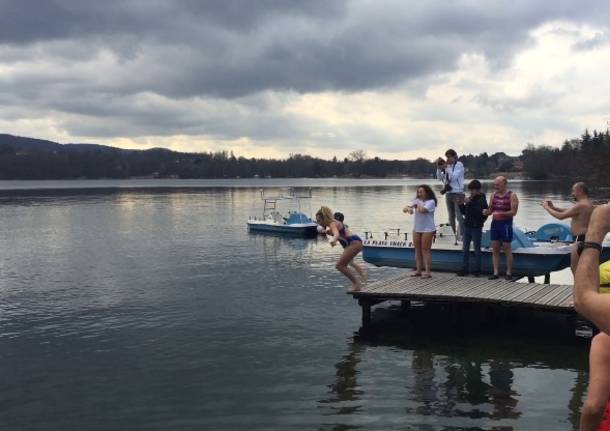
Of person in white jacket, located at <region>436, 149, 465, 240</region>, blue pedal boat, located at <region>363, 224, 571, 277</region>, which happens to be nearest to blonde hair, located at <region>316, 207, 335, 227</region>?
person in white jacket, located at <region>436, 149, 465, 240</region>

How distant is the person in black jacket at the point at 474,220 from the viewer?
42.9ft

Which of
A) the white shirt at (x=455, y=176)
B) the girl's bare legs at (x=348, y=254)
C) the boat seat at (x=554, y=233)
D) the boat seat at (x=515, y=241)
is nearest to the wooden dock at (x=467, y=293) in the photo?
the girl's bare legs at (x=348, y=254)

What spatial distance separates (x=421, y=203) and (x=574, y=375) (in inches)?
190

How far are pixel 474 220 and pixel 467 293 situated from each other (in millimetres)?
2304

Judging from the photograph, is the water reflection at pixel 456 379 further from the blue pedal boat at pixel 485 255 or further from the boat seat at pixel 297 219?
the boat seat at pixel 297 219

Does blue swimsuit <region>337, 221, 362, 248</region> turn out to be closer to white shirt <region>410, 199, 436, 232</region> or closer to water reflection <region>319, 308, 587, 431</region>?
white shirt <region>410, 199, 436, 232</region>

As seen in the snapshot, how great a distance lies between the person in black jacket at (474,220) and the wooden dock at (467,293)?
84cm

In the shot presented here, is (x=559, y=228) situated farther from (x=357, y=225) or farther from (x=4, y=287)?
(x=357, y=225)

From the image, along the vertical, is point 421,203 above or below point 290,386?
above

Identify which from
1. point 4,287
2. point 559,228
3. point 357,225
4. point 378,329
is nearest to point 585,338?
point 378,329

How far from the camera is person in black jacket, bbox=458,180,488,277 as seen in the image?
1308cm

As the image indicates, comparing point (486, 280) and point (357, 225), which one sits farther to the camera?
point (357, 225)

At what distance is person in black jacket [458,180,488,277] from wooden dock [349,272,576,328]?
32.9 inches

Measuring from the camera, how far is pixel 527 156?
597ft
